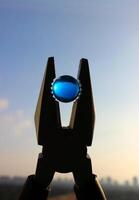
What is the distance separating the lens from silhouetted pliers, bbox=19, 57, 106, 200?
595cm

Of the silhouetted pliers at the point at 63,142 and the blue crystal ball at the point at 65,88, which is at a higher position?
the blue crystal ball at the point at 65,88

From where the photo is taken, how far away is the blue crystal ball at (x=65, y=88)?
18.7 ft

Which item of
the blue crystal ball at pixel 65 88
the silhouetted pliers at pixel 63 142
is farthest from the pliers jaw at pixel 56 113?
the blue crystal ball at pixel 65 88

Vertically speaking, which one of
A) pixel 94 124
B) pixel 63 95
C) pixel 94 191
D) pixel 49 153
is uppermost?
pixel 63 95

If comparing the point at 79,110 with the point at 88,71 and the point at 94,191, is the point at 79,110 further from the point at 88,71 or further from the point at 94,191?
the point at 94,191

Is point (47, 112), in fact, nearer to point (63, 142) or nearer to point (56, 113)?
point (56, 113)

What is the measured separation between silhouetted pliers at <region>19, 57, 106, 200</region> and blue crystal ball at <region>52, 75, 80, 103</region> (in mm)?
205

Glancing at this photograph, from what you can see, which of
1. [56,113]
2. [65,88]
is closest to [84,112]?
[56,113]

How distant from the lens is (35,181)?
613cm

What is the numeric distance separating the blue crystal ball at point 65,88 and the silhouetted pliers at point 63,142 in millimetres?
205

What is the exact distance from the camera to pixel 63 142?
19.6 ft

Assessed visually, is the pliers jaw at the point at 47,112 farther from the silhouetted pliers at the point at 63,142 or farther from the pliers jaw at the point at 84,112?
the pliers jaw at the point at 84,112

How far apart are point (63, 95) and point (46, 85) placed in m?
0.37

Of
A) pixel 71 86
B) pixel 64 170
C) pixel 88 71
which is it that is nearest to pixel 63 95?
pixel 71 86
